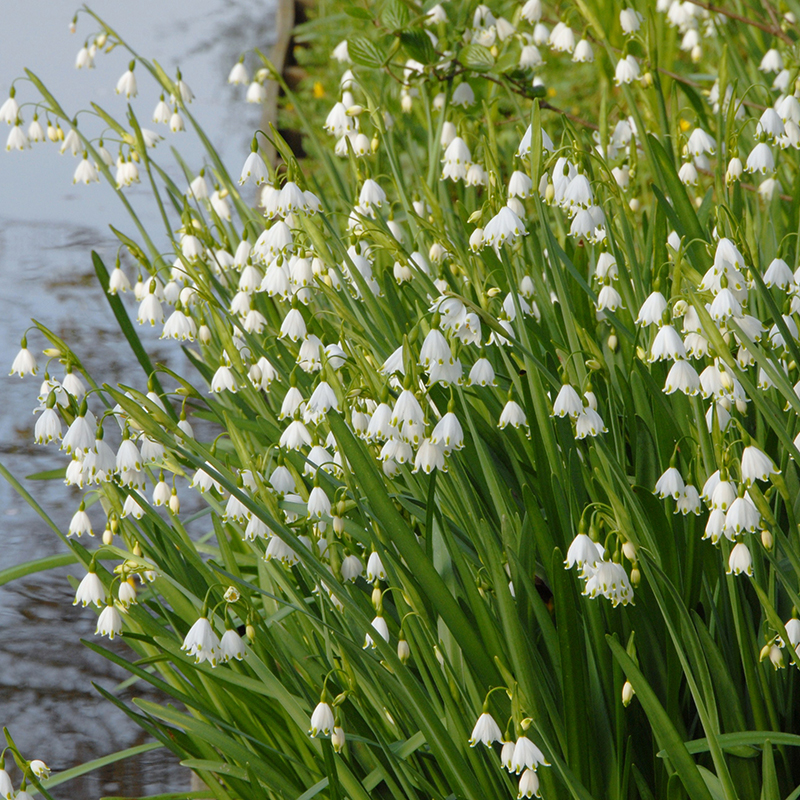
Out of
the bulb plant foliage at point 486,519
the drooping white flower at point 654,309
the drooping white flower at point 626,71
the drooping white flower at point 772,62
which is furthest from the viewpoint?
the drooping white flower at point 772,62

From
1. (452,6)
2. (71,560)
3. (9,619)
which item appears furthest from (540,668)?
(452,6)

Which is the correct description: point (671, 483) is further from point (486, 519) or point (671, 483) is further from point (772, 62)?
point (772, 62)

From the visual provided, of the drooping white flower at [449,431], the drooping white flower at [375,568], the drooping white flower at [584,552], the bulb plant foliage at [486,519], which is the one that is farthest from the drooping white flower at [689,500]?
the drooping white flower at [375,568]

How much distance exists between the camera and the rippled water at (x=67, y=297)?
2.66 metres

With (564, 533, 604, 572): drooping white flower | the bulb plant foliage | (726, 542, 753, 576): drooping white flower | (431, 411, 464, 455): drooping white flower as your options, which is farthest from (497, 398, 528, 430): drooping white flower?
(726, 542, 753, 576): drooping white flower

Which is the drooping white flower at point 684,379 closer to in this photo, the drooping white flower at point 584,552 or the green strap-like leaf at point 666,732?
the drooping white flower at point 584,552

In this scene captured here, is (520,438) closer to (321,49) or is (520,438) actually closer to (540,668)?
(540,668)

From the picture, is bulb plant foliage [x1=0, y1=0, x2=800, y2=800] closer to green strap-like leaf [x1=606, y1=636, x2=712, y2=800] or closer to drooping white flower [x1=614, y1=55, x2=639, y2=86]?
green strap-like leaf [x1=606, y1=636, x2=712, y2=800]

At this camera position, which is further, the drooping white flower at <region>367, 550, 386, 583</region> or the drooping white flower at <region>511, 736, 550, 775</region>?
the drooping white flower at <region>367, 550, 386, 583</region>

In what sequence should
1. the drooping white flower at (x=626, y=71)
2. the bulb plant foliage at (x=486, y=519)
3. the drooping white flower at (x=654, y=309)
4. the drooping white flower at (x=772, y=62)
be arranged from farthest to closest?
the drooping white flower at (x=772, y=62) < the drooping white flower at (x=626, y=71) < the drooping white flower at (x=654, y=309) < the bulb plant foliage at (x=486, y=519)

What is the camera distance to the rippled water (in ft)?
8.72

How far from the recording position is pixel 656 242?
2.29 metres

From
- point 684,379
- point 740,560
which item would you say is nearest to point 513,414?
point 684,379

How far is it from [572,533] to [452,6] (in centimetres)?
230
